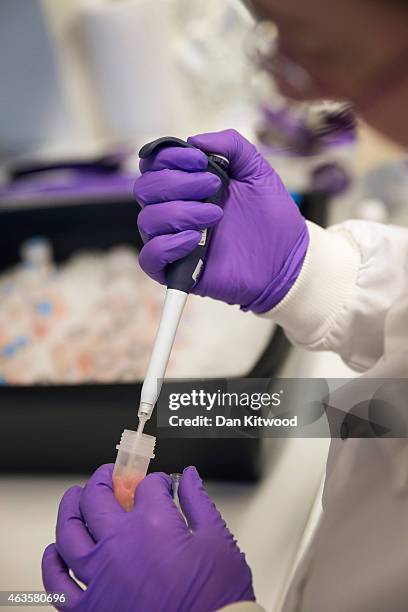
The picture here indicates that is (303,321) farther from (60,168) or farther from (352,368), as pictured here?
(60,168)

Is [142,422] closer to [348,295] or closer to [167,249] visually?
[167,249]

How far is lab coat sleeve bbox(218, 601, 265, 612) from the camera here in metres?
0.45

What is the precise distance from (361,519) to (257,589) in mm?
129

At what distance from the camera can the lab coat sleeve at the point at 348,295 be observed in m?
0.68

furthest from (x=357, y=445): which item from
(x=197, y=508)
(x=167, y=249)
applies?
(x=167, y=249)

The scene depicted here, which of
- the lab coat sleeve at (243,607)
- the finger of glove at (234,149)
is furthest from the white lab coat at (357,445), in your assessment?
the finger of glove at (234,149)

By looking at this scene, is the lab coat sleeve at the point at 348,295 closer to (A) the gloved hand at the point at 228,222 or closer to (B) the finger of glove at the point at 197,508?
(A) the gloved hand at the point at 228,222

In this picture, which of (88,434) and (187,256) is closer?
(187,256)

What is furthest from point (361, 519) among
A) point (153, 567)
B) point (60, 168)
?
point (60, 168)

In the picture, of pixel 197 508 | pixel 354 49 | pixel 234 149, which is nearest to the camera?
pixel 354 49

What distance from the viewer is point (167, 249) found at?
1.81ft

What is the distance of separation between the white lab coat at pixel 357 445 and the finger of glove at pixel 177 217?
161 mm

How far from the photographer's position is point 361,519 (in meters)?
0.50

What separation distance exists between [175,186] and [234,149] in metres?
0.10
